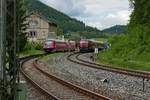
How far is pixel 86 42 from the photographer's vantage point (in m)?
88.4

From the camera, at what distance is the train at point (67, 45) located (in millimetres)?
80188

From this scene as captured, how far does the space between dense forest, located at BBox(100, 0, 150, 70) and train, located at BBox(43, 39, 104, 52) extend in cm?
2097

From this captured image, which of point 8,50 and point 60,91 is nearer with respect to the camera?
point 8,50

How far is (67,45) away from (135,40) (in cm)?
3797

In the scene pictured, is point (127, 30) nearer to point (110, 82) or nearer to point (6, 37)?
point (110, 82)

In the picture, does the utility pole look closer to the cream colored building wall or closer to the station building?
the station building

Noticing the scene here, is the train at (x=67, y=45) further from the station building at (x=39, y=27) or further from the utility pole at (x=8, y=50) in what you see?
the utility pole at (x=8, y=50)

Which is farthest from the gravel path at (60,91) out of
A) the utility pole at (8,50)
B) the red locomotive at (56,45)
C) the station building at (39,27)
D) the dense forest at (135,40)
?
the station building at (39,27)

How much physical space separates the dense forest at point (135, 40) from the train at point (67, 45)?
68.8 ft

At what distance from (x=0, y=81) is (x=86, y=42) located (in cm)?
7691

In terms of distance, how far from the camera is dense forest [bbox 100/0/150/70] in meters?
46.0

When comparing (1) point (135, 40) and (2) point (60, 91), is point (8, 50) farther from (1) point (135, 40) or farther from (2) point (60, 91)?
(1) point (135, 40)

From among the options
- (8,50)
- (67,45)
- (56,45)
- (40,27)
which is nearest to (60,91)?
(8,50)

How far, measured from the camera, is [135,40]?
50906 mm
